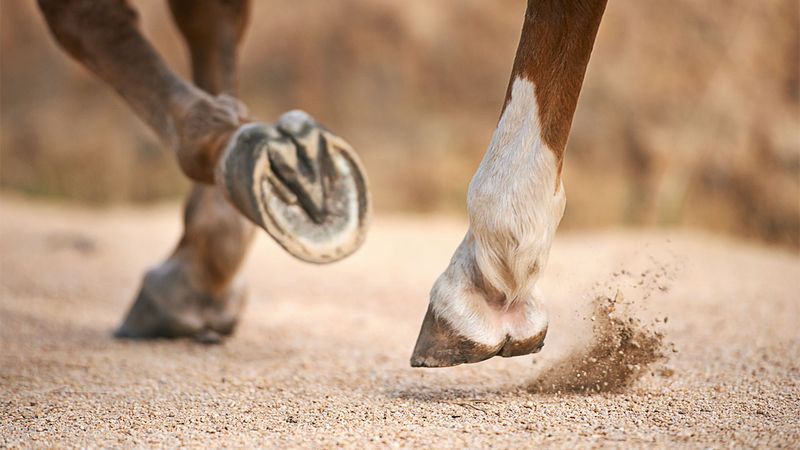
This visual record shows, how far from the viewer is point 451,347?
158 cm

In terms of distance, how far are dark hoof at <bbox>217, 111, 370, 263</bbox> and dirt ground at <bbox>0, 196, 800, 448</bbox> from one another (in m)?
0.29

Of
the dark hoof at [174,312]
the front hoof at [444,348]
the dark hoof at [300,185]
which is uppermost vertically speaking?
the dark hoof at [300,185]

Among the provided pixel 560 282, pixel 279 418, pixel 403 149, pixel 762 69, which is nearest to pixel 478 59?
pixel 403 149

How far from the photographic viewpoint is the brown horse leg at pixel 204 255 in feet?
7.82

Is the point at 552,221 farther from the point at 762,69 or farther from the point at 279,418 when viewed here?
the point at 762,69

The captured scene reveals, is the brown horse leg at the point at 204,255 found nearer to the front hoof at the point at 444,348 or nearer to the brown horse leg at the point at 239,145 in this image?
the brown horse leg at the point at 239,145

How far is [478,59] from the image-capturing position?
496 centimetres

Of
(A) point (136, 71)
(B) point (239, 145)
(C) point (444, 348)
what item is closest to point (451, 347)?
(C) point (444, 348)

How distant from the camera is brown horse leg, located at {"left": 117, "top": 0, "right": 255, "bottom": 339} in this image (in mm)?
2383

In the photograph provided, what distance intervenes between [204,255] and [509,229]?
110 cm

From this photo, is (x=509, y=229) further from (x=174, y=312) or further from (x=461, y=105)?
(x=461, y=105)

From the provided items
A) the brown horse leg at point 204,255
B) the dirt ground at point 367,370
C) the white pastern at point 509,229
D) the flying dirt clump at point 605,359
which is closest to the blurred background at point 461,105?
the dirt ground at point 367,370

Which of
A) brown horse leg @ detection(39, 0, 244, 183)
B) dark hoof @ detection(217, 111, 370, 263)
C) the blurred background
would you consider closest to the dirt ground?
dark hoof @ detection(217, 111, 370, 263)

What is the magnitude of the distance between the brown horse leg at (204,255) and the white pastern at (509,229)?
36.4 inches
